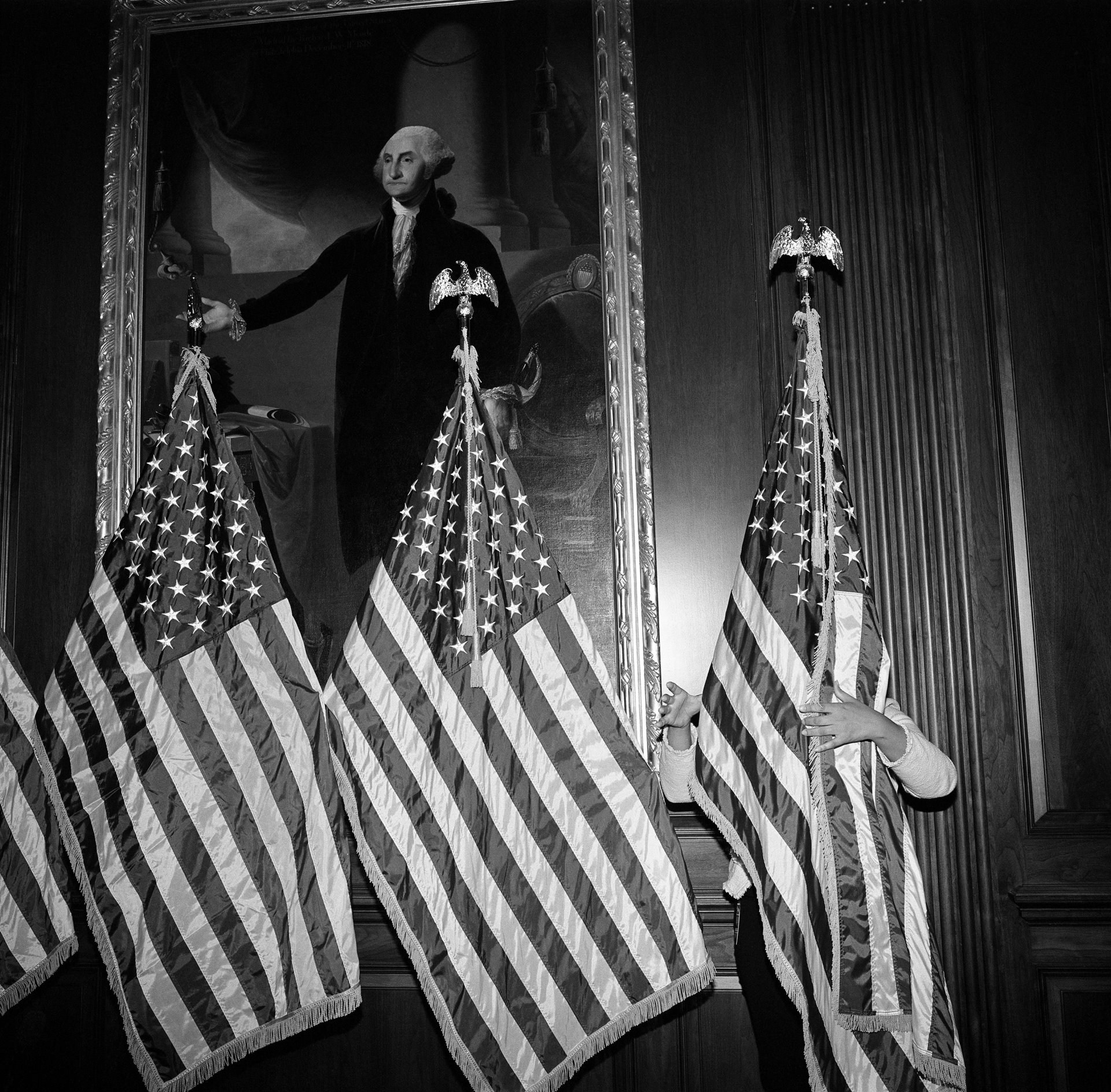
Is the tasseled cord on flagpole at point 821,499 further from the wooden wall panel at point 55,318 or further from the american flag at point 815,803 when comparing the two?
the wooden wall panel at point 55,318

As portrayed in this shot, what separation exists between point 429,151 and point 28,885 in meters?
2.90

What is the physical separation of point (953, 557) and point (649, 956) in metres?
1.65

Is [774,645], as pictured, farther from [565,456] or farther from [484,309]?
[484,309]

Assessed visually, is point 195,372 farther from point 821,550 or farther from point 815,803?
point 815,803

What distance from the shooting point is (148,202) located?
3926mm

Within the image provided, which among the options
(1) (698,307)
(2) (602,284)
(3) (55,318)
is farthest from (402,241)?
(3) (55,318)

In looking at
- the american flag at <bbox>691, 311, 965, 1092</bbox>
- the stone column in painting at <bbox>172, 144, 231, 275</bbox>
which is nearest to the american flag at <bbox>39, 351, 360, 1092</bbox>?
the stone column in painting at <bbox>172, 144, 231, 275</bbox>

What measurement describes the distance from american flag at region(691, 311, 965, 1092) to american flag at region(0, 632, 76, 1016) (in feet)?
6.56

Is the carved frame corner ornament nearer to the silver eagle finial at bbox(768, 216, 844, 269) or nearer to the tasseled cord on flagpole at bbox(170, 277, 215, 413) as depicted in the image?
the tasseled cord on flagpole at bbox(170, 277, 215, 413)

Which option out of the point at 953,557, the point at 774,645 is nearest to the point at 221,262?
the point at 774,645

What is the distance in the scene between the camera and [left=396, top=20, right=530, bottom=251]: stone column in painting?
12.5ft

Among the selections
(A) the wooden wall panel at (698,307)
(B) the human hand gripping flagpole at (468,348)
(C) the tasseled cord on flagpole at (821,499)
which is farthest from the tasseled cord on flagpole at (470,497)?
(C) the tasseled cord on flagpole at (821,499)

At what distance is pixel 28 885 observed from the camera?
3.14 m

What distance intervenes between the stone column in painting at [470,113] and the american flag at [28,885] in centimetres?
242
